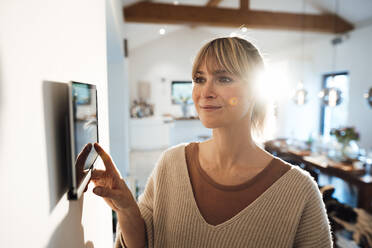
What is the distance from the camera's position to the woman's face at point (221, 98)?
80 centimetres

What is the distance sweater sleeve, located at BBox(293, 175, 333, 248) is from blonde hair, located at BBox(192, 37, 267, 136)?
44 cm

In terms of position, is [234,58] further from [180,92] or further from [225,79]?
[180,92]

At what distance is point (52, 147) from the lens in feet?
1.48

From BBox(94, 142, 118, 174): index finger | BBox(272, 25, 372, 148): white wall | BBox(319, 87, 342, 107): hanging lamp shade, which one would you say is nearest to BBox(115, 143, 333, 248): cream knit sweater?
BBox(94, 142, 118, 174): index finger

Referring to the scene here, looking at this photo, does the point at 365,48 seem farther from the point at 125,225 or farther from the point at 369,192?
the point at 125,225

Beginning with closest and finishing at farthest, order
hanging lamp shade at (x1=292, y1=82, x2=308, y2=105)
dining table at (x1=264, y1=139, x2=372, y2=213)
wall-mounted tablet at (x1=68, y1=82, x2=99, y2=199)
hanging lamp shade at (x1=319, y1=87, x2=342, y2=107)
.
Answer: wall-mounted tablet at (x1=68, y1=82, x2=99, y2=199) < dining table at (x1=264, y1=139, x2=372, y2=213) < hanging lamp shade at (x1=319, y1=87, x2=342, y2=107) < hanging lamp shade at (x1=292, y1=82, x2=308, y2=105)

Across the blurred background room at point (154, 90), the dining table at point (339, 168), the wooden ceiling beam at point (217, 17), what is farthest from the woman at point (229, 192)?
the wooden ceiling beam at point (217, 17)

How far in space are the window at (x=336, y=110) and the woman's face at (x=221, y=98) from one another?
4.63 metres

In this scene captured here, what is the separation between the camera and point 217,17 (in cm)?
415

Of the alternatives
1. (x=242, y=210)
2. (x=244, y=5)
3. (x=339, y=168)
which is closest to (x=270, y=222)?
(x=242, y=210)

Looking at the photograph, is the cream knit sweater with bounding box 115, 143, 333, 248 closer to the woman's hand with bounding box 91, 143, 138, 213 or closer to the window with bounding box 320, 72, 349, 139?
the woman's hand with bounding box 91, 143, 138, 213

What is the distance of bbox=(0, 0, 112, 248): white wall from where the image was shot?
1.00 ft

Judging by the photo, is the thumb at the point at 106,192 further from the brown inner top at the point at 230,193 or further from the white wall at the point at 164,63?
the white wall at the point at 164,63

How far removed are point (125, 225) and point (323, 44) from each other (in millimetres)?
5884
